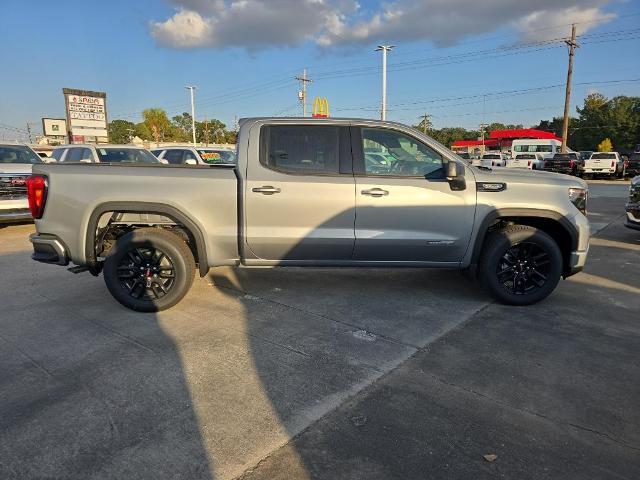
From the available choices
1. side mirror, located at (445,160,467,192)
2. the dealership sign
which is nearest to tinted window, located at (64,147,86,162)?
side mirror, located at (445,160,467,192)

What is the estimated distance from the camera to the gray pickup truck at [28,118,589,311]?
4344 mm

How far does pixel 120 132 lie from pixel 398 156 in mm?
104983

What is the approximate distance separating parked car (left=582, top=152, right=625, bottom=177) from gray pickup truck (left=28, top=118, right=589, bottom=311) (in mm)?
25972

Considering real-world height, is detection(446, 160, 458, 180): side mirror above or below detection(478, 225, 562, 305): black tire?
above

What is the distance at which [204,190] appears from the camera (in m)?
4.37

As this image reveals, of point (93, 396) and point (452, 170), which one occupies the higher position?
point (452, 170)

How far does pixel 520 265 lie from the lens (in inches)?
185

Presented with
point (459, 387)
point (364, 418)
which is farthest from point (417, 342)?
point (364, 418)

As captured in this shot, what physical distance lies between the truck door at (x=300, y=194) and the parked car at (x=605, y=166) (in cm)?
2732

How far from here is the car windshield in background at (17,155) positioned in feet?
32.6

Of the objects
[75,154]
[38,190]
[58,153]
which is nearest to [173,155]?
[75,154]

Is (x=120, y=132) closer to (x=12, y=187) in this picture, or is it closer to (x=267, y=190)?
(x=12, y=187)

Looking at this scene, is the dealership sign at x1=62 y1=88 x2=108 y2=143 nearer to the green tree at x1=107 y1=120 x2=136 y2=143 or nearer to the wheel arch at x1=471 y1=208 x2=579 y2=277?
the wheel arch at x1=471 y1=208 x2=579 y2=277

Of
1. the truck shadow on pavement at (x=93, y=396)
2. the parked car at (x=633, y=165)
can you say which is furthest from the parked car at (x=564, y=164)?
the truck shadow on pavement at (x=93, y=396)
